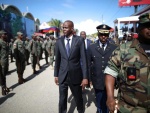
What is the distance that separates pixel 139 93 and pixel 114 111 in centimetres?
41

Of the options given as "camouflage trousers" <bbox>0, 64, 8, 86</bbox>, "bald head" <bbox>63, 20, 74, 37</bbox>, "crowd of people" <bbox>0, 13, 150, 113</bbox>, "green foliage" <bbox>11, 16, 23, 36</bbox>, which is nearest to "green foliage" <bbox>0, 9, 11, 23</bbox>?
"green foliage" <bbox>11, 16, 23, 36</bbox>

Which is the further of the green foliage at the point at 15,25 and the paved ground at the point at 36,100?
the green foliage at the point at 15,25

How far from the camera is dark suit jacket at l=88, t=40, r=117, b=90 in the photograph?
11.0 feet

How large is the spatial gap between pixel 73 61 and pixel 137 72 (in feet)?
5.79

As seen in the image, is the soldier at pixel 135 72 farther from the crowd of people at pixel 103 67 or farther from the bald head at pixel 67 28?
the bald head at pixel 67 28

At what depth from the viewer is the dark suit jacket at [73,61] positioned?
335 centimetres

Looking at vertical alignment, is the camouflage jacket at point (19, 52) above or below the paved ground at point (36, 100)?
above

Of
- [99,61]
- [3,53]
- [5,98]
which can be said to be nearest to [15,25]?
[3,53]

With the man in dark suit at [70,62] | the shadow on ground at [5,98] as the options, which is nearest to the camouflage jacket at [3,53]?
the shadow on ground at [5,98]

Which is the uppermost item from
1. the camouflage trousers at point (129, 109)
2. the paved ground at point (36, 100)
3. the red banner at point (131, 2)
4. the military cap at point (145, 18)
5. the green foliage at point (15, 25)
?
the red banner at point (131, 2)

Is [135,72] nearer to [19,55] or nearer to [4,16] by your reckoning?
[19,55]

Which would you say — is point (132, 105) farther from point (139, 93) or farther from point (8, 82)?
point (8, 82)

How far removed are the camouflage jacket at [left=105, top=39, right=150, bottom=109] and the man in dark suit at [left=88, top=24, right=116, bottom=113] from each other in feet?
4.77

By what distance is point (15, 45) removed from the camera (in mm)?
6582
